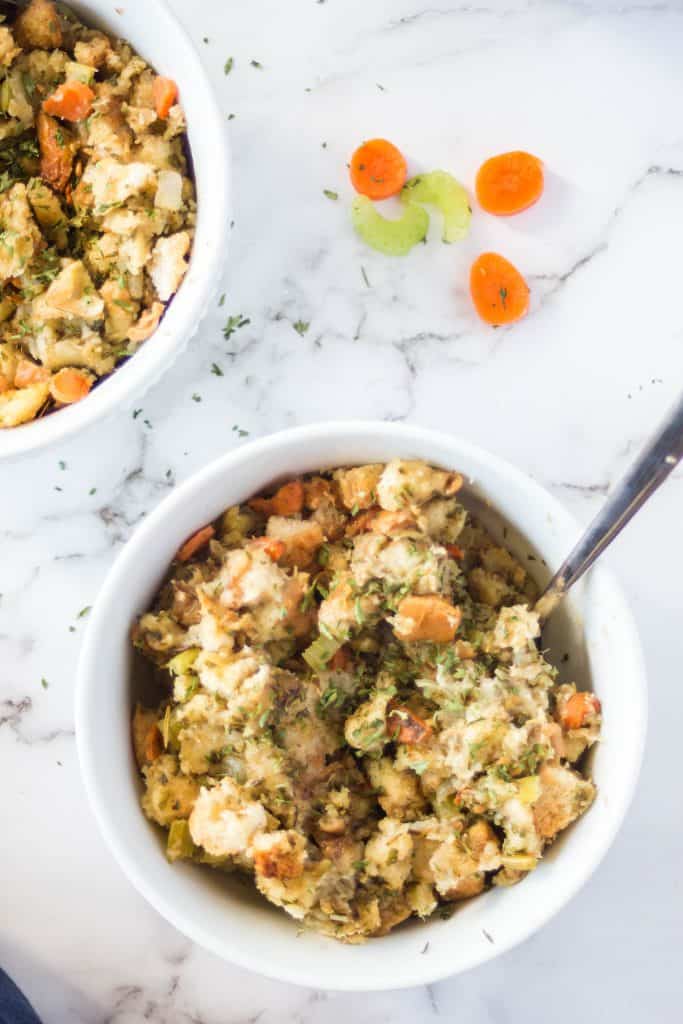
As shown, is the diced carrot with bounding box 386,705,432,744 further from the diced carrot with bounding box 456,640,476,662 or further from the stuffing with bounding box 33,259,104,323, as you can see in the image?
the stuffing with bounding box 33,259,104,323

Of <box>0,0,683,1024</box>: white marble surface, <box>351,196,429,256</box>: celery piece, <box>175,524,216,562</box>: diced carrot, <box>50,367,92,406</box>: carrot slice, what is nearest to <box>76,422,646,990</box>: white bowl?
<box>175,524,216,562</box>: diced carrot

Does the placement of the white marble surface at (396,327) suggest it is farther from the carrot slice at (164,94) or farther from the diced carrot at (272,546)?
the diced carrot at (272,546)

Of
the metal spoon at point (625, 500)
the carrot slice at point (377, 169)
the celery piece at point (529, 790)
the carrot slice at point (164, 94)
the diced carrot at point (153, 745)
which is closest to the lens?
the metal spoon at point (625, 500)

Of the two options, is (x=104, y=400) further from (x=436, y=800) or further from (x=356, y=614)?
(x=436, y=800)

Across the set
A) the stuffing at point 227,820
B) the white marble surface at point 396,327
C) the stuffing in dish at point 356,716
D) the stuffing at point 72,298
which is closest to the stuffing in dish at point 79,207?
the stuffing at point 72,298

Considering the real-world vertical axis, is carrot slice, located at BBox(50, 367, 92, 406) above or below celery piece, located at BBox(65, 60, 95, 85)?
below

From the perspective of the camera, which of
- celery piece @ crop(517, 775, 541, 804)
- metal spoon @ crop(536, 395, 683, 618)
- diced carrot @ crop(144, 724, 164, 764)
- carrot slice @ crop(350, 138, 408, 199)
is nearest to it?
metal spoon @ crop(536, 395, 683, 618)

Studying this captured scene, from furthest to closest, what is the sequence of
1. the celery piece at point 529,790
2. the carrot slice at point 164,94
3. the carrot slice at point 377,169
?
the carrot slice at point 377,169
the carrot slice at point 164,94
the celery piece at point 529,790
